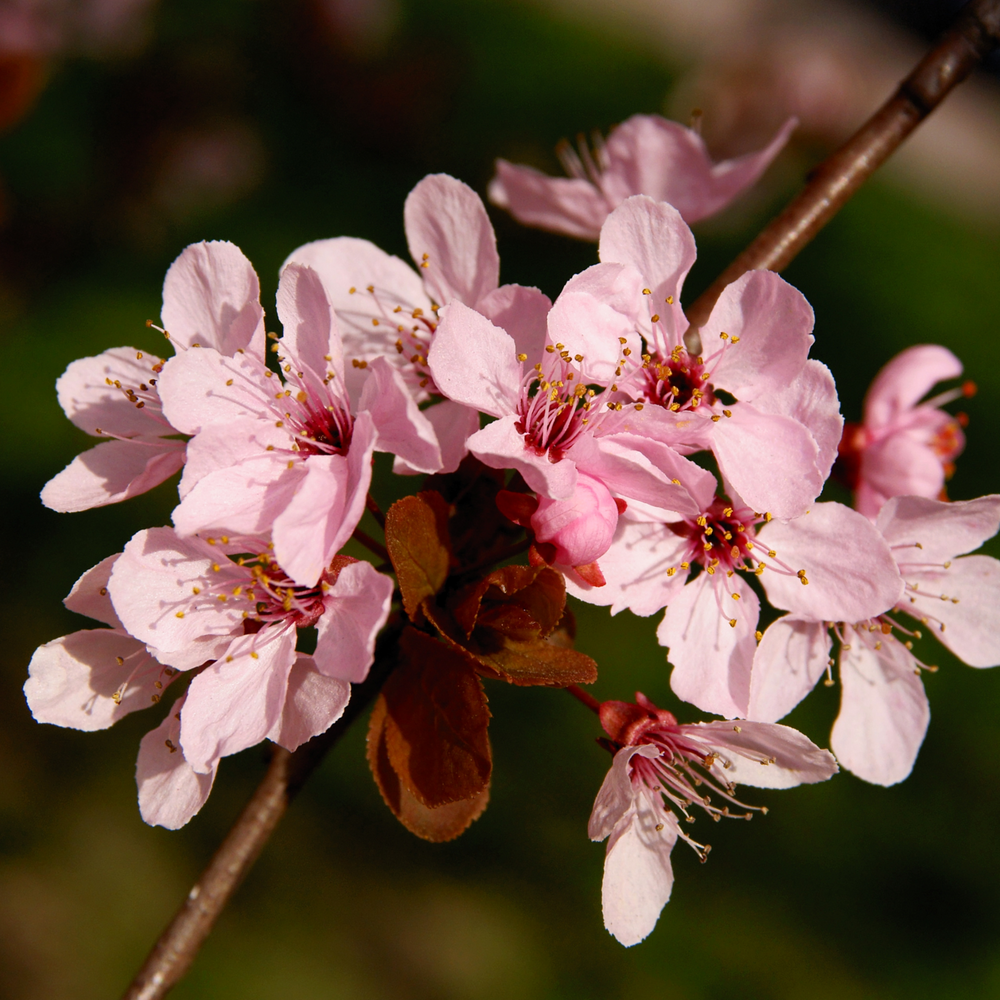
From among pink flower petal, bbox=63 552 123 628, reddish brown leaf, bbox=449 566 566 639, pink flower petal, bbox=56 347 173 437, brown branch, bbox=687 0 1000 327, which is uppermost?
brown branch, bbox=687 0 1000 327

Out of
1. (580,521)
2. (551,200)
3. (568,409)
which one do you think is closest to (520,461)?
(580,521)

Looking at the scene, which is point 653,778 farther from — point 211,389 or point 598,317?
point 211,389

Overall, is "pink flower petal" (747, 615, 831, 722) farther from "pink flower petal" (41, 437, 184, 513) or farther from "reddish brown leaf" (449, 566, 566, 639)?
"pink flower petal" (41, 437, 184, 513)

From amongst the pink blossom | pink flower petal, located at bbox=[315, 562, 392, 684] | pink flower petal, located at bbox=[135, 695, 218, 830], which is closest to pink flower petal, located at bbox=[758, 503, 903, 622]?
the pink blossom

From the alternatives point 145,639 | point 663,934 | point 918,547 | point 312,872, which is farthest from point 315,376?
point 663,934

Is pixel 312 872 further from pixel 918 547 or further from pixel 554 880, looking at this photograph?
pixel 918 547

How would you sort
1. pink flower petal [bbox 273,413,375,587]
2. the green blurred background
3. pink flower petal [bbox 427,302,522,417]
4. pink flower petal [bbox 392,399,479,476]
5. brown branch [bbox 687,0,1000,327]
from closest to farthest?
pink flower petal [bbox 273,413,375,587] < pink flower petal [bbox 427,302,522,417] < pink flower petal [bbox 392,399,479,476] < brown branch [bbox 687,0,1000,327] < the green blurred background
